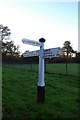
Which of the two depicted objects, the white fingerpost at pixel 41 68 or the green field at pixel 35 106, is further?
the white fingerpost at pixel 41 68

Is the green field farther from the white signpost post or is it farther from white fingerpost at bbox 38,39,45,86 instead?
white fingerpost at bbox 38,39,45,86

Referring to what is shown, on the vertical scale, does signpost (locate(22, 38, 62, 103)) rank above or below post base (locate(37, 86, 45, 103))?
above

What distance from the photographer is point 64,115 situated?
6.93 metres

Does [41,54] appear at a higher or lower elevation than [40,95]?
higher

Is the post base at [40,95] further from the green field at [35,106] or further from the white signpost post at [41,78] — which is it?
the green field at [35,106]

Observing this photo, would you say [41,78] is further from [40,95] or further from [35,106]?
[35,106]

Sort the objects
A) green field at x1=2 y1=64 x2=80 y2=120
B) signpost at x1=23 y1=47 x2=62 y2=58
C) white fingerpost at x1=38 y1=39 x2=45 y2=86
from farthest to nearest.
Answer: white fingerpost at x1=38 y1=39 x2=45 y2=86 → signpost at x1=23 y1=47 x2=62 y2=58 → green field at x1=2 y1=64 x2=80 y2=120

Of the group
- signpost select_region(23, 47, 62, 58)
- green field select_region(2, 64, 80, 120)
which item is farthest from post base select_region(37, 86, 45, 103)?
signpost select_region(23, 47, 62, 58)

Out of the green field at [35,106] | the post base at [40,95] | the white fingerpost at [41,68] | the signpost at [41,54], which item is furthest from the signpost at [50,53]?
the green field at [35,106]

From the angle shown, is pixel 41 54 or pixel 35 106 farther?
pixel 41 54

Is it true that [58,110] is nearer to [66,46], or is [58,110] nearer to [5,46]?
[5,46]

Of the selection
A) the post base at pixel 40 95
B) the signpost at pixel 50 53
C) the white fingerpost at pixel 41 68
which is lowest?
the post base at pixel 40 95

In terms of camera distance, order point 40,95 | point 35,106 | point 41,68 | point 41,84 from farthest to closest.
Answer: point 41,68 → point 41,84 → point 40,95 → point 35,106

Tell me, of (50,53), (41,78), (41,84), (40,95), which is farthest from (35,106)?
(50,53)
